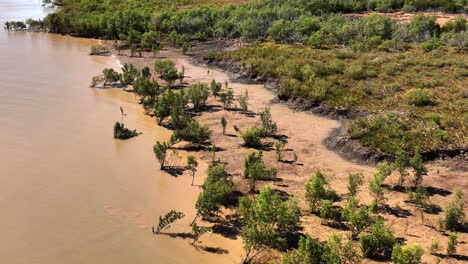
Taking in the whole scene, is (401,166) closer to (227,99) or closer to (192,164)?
(192,164)

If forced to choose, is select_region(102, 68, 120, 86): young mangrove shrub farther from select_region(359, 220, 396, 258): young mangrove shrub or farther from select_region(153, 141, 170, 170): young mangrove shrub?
select_region(359, 220, 396, 258): young mangrove shrub

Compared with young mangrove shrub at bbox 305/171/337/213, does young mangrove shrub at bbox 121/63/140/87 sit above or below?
above

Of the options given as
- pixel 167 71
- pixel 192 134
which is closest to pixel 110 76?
pixel 167 71

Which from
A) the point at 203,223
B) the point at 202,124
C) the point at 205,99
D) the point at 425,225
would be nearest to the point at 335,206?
the point at 425,225

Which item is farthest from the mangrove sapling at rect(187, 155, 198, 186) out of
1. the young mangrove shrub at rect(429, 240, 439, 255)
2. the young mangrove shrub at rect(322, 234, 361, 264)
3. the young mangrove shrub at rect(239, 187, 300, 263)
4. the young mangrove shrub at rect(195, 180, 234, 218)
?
the young mangrove shrub at rect(429, 240, 439, 255)

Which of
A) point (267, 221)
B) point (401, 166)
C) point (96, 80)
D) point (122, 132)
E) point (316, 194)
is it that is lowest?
point (267, 221)

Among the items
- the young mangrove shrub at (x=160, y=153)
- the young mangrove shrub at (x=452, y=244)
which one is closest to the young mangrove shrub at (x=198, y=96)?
the young mangrove shrub at (x=160, y=153)

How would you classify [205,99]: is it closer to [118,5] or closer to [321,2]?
[321,2]
